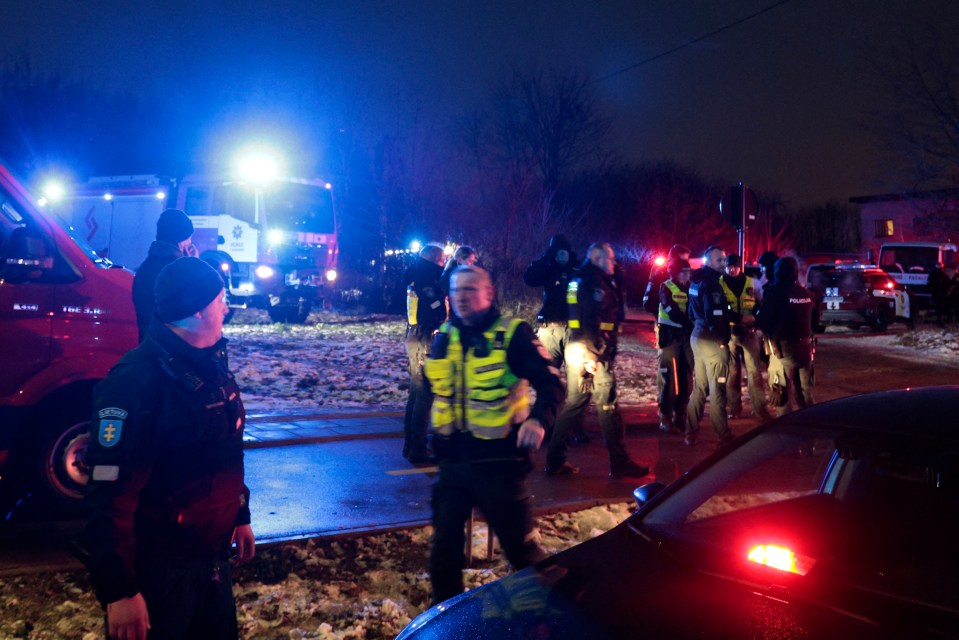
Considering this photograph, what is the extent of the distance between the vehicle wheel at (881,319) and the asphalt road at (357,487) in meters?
15.9

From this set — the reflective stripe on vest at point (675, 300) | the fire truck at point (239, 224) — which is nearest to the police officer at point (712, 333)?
the reflective stripe on vest at point (675, 300)

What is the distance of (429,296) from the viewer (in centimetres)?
792

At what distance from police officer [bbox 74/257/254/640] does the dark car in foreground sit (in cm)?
71

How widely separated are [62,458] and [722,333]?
5.80 metres

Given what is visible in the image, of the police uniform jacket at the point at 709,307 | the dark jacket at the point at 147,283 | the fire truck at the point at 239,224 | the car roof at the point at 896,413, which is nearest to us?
the car roof at the point at 896,413

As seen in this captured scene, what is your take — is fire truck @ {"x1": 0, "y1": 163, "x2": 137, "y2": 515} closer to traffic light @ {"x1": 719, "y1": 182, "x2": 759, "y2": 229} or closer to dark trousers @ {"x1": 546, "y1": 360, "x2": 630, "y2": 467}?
dark trousers @ {"x1": 546, "y1": 360, "x2": 630, "y2": 467}

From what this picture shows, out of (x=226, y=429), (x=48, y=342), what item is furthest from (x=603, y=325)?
(x=226, y=429)

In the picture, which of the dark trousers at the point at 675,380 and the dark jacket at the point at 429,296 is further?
the dark trousers at the point at 675,380

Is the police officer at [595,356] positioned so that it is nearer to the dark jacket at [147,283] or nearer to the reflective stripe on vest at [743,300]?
the reflective stripe on vest at [743,300]

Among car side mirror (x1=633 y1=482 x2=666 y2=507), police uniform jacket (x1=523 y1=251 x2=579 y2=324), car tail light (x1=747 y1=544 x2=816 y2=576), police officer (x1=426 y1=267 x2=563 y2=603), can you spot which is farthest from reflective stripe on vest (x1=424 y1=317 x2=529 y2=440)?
police uniform jacket (x1=523 y1=251 x2=579 y2=324)

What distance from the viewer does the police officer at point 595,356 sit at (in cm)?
722

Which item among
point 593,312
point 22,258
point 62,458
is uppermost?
point 22,258

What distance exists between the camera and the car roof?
299cm

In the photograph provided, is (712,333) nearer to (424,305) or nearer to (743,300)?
(743,300)
